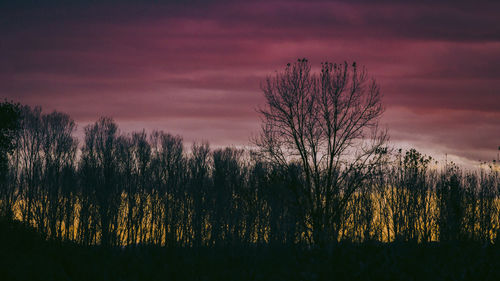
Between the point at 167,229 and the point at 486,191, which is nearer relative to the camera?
the point at 486,191

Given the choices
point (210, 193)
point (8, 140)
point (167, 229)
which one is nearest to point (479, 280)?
point (8, 140)

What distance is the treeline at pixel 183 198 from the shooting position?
7350 cm

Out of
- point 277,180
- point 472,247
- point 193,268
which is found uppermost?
point 277,180

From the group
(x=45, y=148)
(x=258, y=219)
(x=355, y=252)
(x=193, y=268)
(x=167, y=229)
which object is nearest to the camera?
(x=355, y=252)

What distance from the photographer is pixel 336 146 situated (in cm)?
4278

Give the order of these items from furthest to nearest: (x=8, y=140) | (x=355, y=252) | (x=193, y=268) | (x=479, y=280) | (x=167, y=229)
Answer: (x=167, y=229)
(x=8, y=140)
(x=193, y=268)
(x=355, y=252)
(x=479, y=280)

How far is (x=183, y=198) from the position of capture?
84438 millimetres

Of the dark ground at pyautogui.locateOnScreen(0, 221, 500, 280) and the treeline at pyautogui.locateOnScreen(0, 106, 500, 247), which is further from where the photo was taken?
the treeline at pyautogui.locateOnScreen(0, 106, 500, 247)

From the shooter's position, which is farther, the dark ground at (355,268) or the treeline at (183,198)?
the treeline at (183,198)

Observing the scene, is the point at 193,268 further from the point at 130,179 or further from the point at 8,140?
the point at 130,179

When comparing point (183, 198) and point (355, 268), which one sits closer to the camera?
point (355, 268)

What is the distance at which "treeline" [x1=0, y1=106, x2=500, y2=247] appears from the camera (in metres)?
73.5

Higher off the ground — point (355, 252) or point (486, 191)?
point (486, 191)

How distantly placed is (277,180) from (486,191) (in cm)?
4427
